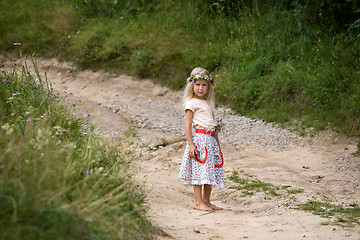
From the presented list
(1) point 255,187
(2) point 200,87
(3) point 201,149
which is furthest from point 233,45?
(3) point 201,149

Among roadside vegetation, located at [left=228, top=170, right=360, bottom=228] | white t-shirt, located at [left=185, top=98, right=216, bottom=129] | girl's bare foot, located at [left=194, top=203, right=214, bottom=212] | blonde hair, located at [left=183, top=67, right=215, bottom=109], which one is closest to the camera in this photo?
roadside vegetation, located at [left=228, top=170, right=360, bottom=228]

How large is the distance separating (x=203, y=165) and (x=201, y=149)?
181mm

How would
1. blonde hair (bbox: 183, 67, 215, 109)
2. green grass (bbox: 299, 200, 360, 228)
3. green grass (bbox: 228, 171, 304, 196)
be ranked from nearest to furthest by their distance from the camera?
green grass (bbox: 299, 200, 360, 228) → blonde hair (bbox: 183, 67, 215, 109) → green grass (bbox: 228, 171, 304, 196)

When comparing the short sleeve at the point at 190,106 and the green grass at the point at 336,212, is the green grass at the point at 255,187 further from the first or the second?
the short sleeve at the point at 190,106

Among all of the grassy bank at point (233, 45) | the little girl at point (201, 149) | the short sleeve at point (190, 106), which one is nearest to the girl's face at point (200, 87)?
the little girl at point (201, 149)

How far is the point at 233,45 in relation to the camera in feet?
38.8

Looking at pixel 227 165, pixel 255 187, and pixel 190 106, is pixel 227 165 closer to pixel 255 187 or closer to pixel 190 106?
pixel 255 187

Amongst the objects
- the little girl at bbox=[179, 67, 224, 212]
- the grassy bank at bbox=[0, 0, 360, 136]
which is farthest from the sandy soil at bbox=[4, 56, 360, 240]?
the grassy bank at bbox=[0, 0, 360, 136]

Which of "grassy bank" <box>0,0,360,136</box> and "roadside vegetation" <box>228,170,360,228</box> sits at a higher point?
"grassy bank" <box>0,0,360,136</box>

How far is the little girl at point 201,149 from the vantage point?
5586 mm

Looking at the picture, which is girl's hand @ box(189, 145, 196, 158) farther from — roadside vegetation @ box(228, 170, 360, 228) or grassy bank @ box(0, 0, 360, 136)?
grassy bank @ box(0, 0, 360, 136)

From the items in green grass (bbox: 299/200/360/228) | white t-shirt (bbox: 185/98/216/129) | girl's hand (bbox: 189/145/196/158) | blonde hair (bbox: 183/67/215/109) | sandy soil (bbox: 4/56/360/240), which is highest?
blonde hair (bbox: 183/67/215/109)

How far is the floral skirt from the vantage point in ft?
18.3

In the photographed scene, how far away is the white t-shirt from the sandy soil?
0.74 metres
